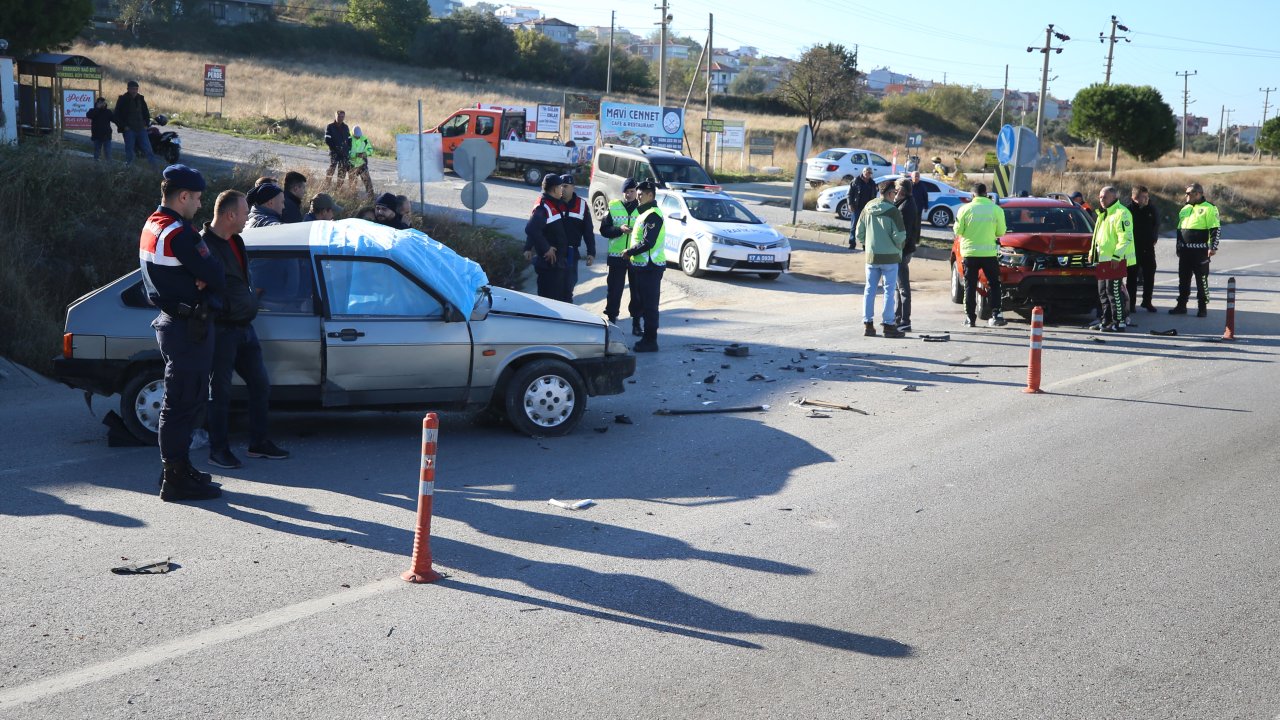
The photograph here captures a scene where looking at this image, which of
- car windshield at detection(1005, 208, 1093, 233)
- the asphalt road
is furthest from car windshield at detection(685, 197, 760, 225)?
the asphalt road

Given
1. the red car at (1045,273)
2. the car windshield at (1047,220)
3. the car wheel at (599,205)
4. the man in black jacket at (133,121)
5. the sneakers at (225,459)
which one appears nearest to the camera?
the sneakers at (225,459)

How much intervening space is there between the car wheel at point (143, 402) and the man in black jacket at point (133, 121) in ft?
51.8

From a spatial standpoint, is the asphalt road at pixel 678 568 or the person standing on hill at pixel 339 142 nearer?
the asphalt road at pixel 678 568

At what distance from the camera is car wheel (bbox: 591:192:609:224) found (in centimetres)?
2608

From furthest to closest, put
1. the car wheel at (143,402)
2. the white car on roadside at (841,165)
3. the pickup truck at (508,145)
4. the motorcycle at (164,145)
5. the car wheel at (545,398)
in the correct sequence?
the white car on roadside at (841,165) < the pickup truck at (508,145) < the motorcycle at (164,145) < the car wheel at (545,398) < the car wheel at (143,402)

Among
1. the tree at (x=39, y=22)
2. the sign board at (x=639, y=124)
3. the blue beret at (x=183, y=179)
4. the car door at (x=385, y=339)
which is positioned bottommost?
the car door at (x=385, y=339)

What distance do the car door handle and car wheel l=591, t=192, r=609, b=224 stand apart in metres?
18.0

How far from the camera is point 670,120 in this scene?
40.0 m

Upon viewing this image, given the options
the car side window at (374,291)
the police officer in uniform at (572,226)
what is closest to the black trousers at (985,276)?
the police officer in uniform at (572,226)

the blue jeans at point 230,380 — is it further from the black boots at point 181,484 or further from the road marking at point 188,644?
the road marking at point 188,644

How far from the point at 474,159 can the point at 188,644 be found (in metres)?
14.1

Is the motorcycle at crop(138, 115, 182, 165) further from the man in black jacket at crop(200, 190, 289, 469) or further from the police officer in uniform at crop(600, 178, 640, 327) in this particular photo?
the man in black jacket at crop(200, 190, 289, 469)

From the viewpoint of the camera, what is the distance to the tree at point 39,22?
29.1m

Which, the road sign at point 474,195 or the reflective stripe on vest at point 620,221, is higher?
the road sign at point 474,195
